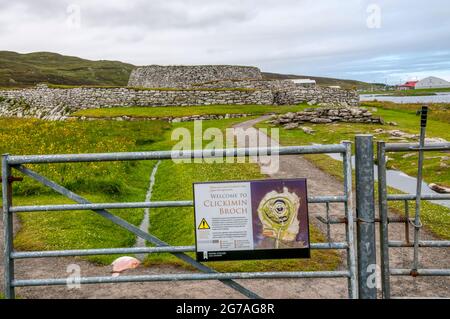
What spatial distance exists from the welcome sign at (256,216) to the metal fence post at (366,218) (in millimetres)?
Answer: 704

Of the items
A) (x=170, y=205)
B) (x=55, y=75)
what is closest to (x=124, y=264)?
(x=170, y=205)

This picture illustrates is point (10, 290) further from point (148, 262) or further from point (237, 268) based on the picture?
point (237, 268)

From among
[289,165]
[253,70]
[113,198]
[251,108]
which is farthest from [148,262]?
[253,70]

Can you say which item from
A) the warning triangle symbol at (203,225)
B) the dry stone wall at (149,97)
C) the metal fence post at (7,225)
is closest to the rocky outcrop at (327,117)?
the dry stone wall at (149,97)

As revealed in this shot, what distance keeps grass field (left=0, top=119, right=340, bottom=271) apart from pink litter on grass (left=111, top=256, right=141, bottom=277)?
0.28 meters

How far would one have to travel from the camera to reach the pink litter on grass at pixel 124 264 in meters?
8.19

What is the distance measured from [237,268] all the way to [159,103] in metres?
41.6

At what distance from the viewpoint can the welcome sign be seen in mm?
5062

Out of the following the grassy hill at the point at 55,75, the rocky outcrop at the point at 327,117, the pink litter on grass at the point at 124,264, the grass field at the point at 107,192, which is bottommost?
the pink litter on grass at the point at 124,264

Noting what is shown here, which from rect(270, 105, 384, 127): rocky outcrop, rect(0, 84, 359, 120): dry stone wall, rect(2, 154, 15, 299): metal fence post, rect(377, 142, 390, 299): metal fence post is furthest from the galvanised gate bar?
rect(0, 84, 359, 120): dry stone wall

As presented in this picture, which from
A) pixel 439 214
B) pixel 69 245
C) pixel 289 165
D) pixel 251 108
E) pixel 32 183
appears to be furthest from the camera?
pixel 251 108

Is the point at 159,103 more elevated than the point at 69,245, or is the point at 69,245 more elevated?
the point at 159,103

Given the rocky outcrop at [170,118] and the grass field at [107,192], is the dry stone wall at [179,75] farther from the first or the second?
the grass field at [107,192]
